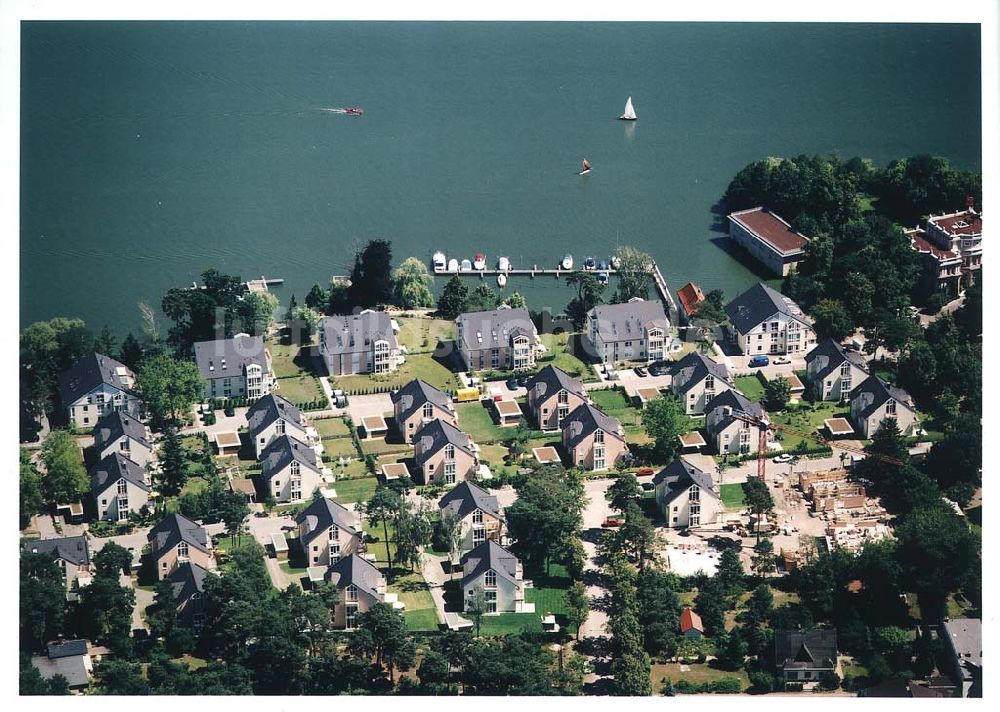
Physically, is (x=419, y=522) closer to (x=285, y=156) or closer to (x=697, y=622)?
(x=697, y=622)

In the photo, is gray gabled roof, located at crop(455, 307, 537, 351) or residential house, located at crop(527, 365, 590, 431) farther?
gray gabled roof, located at crop(455, 307, 537, 351)

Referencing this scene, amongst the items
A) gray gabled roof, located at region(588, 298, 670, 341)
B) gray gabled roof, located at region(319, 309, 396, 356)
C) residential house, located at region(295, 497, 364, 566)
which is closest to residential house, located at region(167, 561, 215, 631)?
residential house, located at region(295, 497, 364, 566)

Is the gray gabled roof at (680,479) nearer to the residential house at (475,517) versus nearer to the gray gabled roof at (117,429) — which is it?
the residential house at (475,517)

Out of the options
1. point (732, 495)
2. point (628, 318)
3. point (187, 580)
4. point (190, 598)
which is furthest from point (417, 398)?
point (190, 598)

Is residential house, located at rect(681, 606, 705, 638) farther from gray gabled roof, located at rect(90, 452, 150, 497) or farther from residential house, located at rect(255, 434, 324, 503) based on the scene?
gray gabled roof, located at rect(90, 452, 150, 497)

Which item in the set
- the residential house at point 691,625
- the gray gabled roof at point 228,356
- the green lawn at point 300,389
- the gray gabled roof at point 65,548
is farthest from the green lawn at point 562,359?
the gray gabled roof at point 65,548

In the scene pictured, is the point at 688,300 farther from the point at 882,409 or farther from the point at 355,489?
the point at 355,489
